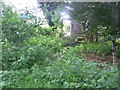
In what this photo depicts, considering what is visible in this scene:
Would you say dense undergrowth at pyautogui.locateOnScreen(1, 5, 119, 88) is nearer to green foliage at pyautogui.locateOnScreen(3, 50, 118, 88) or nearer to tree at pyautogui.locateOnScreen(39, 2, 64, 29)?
green foliage at pyautogui.locateOnScreen(3, 50, 118, 88)

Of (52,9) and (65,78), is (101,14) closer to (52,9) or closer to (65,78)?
(65,78)

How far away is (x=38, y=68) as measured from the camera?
242 centimetres

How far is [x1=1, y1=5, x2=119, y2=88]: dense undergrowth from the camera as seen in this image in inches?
72.6

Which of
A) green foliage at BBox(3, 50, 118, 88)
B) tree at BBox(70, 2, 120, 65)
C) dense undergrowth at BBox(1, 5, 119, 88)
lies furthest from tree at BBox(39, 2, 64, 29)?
green foliage at BBox(3, 50, 118, 88)

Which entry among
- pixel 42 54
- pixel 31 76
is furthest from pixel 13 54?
pixel 31 76

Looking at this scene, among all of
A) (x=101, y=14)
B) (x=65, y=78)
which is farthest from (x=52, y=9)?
(x=65, y=78)

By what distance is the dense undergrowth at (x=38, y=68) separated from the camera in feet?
6.05

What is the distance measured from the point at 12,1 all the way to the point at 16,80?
2.04 m

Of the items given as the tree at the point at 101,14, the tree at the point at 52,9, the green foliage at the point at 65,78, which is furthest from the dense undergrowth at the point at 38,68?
the tree at the point at 101,14

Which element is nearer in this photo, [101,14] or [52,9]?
[101,14]

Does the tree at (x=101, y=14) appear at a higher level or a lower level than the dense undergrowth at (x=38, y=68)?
higher

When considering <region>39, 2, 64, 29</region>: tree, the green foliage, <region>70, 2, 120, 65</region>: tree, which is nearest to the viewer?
the green foliage

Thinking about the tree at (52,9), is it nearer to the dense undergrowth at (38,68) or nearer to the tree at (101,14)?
the tree at (101,14)

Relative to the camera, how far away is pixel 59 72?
2.04 meters
